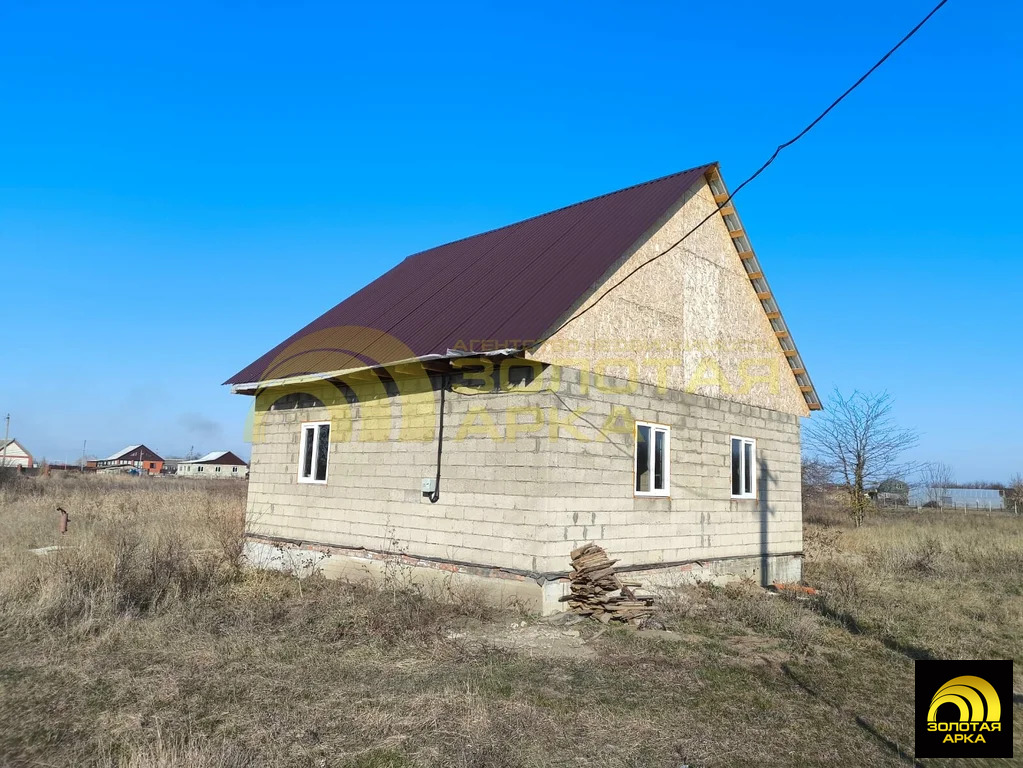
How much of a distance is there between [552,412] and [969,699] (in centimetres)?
627

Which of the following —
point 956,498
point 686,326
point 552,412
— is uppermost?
point 686,326

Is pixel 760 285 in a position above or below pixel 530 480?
above

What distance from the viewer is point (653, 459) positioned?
487 inches

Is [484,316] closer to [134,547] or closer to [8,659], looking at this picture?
[134,547]

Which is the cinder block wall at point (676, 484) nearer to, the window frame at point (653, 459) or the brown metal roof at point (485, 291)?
the window frame at point (653, 459)

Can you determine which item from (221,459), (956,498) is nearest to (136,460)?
(221,459)

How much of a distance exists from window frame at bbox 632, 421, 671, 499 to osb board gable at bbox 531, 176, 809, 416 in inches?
30.3

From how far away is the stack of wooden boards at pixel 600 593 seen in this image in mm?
9945

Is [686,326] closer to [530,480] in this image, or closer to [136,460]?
[530,480]

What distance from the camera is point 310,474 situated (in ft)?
48.5

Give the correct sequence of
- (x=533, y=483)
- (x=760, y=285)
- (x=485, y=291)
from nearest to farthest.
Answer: (x=533, y=483), (x=485, y=291), (x=760, y=285)

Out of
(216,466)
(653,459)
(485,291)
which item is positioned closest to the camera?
(653,459)

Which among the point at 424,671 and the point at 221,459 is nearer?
the point at 424,671

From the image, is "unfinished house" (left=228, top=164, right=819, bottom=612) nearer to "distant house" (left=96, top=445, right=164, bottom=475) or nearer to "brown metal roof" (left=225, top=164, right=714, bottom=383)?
"brown metal roof" (left=225, top=164, right=714, bottom=383)
